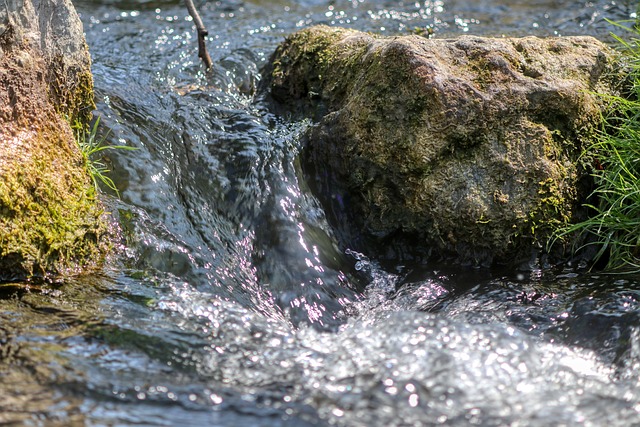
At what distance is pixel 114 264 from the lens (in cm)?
398

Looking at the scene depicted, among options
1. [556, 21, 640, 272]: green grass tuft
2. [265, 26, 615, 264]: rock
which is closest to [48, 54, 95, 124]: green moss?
[265, 26, 615, 264]: rock

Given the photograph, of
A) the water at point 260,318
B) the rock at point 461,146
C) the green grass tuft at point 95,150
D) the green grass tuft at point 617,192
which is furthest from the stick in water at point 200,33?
the green grass tuft at point 617,192

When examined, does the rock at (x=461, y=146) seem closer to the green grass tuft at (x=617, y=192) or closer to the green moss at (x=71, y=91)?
the green grass tuft at (x=617, y=192)

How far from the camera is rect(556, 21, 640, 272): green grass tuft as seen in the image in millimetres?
4293

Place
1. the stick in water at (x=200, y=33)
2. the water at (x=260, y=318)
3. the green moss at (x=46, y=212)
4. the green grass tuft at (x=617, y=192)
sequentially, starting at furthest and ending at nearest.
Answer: the stick in water at (x=200, y=33), the green grass tuft at (x=617, y=192), the green moss at (x=46, y=212), the water at (x=260, y=318)

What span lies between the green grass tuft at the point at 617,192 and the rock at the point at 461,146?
0.37ft

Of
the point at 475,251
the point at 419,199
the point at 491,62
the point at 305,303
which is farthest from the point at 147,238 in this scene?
the point at 491,62

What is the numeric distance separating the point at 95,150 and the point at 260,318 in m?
1.64

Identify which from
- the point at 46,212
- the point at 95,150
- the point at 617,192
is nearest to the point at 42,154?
the point at 46,212

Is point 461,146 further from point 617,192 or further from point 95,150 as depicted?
point 95,150

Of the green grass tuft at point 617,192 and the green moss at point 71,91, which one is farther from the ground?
the green moss at point 71,91

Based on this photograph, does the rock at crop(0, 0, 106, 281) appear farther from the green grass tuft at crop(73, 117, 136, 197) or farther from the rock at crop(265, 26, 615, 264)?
the rock at crop(265, 26, 615, 264)

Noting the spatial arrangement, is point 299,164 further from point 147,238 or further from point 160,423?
point 160,423

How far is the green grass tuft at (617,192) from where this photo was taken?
429cm
